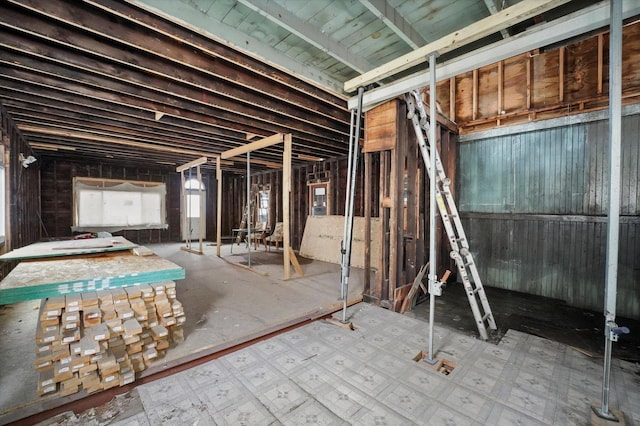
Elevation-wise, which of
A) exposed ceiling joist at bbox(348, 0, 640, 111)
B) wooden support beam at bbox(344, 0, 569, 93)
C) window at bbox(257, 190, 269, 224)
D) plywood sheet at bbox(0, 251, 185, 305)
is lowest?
plywood sheet at bbox(0, 251, 185, 305)

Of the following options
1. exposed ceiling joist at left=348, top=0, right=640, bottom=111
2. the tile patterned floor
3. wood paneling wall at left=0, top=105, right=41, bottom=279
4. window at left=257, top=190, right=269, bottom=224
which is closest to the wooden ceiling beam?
exposed ceiling joist at left=348, top=0, right=640, bottom=111

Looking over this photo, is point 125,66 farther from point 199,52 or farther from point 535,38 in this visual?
point 535,38

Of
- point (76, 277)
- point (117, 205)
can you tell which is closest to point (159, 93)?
point (76, 277)

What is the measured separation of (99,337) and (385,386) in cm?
212

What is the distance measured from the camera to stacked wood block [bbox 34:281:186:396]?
178 cm

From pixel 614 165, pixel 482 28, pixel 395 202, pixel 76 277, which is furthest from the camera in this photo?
pixel 395 202

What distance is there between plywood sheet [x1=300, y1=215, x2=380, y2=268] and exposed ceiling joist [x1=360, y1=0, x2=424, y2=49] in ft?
12.1

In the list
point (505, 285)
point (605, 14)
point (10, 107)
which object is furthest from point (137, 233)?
point (605, 14)

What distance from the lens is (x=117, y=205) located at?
30.3ft

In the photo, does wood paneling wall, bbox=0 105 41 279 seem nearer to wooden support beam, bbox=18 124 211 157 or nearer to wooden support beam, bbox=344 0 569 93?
wooden support beam, bbox=18 124 211 157

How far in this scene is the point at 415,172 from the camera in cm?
371

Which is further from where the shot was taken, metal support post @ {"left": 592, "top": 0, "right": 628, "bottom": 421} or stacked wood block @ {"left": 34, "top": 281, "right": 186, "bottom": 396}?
stacked wood block @ {"left": 34, "top": 281, "right": 186, "bottom": 396}

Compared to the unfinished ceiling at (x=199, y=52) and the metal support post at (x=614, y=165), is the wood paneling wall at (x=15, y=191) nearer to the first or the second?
the unfinished ceiling at (x=199, y=52)

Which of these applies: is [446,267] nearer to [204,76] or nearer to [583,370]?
[583,370]
